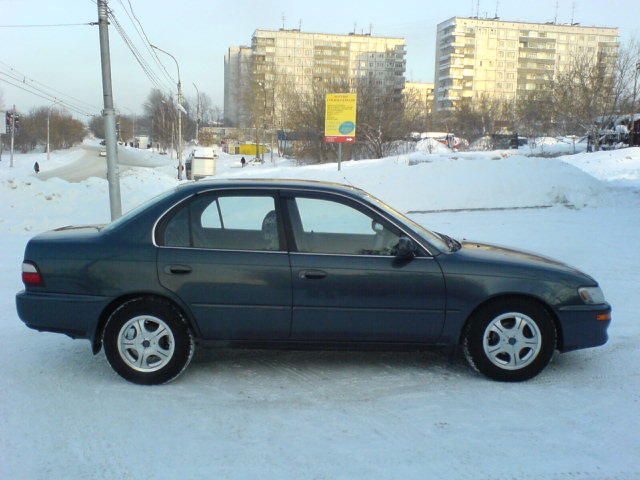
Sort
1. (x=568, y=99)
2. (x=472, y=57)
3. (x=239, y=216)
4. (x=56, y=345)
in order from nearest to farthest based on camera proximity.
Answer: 1. (x=239, y=216)
2. (x=56, y=345)
3. (x=568, y=99)
4. (x=472, y=57)

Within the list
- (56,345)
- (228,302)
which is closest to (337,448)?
(228,302)

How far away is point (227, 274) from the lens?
441 cm

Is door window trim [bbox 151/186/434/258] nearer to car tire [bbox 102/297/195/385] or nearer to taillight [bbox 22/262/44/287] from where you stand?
car tire [bbox 102/297/195/385]

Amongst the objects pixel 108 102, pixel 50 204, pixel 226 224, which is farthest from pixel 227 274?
pixel 50 204

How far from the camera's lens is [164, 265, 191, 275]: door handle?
4.40m

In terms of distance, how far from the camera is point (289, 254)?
176 inches

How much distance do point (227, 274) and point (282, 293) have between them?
423 millimetres

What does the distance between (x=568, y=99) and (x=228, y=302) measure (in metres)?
39.1

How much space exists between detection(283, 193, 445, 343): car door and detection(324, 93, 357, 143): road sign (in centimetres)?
2465

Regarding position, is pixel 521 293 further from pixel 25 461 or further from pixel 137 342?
pixel 25 461

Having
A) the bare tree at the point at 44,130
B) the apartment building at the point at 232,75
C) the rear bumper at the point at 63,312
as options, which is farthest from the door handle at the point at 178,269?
the apartment building at the point at 232,75

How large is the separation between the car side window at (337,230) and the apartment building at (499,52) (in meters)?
106

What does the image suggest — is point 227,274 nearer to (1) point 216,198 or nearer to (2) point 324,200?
(1) point 216,198

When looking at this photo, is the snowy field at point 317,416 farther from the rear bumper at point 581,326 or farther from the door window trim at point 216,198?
the door window trim at point 216,198
